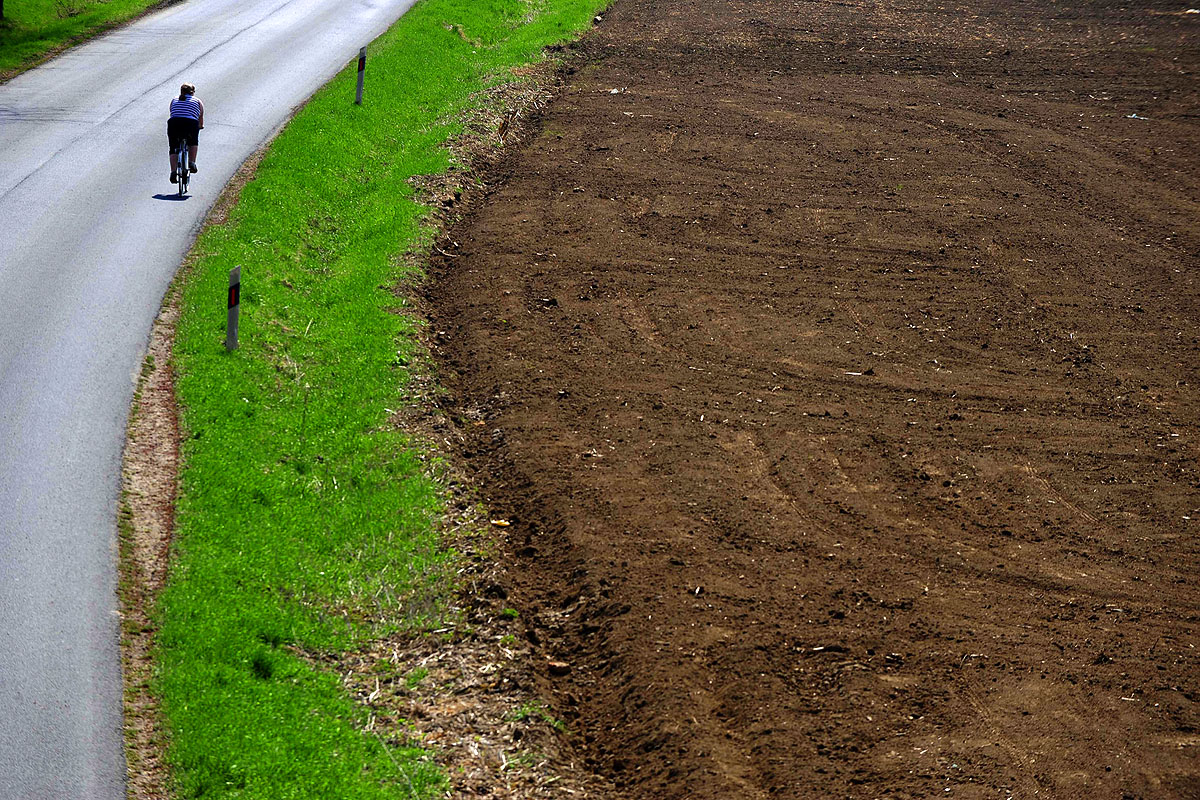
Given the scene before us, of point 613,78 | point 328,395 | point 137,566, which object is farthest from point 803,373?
point 613,78

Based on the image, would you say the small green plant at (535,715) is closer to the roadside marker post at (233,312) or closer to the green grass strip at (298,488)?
the green grass strip at (298,488)

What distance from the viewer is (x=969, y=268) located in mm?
17500

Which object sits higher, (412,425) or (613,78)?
(613,78)

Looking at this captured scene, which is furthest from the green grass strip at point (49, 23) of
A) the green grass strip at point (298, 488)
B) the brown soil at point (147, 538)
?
the brown soil at point (147, 538)

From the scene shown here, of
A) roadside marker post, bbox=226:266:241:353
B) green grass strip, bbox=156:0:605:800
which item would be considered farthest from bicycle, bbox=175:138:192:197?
roadside marker post, bbox=226:266:241:353

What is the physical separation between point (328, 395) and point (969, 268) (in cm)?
1030

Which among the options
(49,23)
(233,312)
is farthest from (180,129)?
(49,23)

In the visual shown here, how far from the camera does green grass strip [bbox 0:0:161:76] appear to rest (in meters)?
25.9

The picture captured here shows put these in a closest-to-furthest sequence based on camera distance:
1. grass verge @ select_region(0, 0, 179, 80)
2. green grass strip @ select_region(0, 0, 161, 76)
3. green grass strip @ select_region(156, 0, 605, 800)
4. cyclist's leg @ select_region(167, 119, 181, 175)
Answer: green grass strip @ select_region(156, 0, 605, 800) → cyclist's leg @ select_region(167, 119, 181, 175) → grass verge @ select_region(0, 0, 179, 80) → green grass strip @ select_region(0, 0, 161, 76)

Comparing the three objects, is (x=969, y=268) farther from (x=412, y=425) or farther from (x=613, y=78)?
(x=613, y=78)

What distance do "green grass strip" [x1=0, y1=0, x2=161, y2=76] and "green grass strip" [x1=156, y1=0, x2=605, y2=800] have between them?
9441mm

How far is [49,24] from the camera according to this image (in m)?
28.5

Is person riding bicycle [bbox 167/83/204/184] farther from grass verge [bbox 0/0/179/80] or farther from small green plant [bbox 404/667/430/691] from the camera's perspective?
small green plant [bbox 404/667/430/691]

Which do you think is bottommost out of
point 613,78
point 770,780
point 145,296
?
point 770,780
